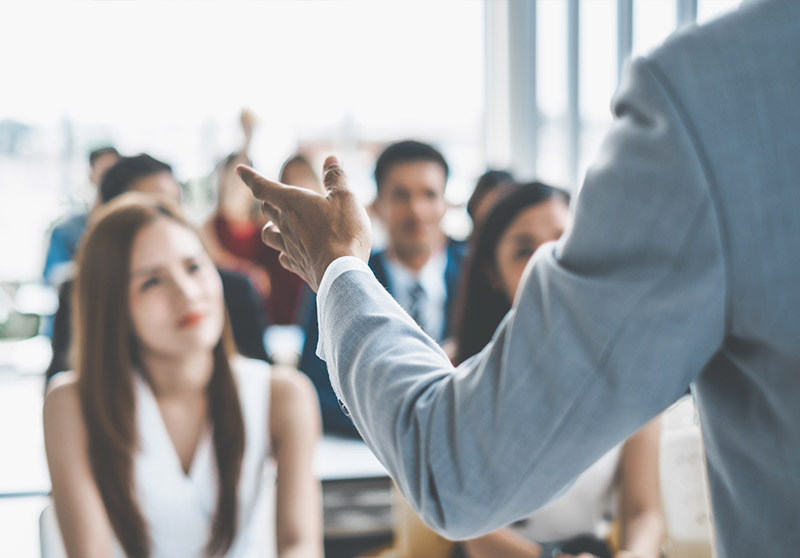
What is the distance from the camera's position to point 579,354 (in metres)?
0.55

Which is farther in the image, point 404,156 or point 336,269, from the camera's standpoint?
point 404,156

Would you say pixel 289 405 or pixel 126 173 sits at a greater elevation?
pixel 126 173

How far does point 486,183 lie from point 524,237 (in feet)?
5.95

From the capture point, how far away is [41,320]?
590 cm

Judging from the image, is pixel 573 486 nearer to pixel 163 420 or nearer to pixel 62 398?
pixel 163 420

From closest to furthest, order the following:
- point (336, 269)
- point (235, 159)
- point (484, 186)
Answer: point (336, 269) → point (484, 186) → point (235, 159)

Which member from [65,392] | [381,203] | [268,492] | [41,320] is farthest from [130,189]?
[41,320]

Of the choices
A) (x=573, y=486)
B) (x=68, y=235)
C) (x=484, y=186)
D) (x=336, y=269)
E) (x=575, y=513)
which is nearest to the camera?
(x=336, y=269)

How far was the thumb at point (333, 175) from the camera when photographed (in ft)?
2.60

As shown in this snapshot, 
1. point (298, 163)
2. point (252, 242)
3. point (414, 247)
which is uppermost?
point (298, 163)

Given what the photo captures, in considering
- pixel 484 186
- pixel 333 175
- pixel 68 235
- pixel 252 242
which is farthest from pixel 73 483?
pixel 68 235

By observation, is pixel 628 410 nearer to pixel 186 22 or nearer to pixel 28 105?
pixel 186 22

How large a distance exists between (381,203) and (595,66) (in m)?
1.57

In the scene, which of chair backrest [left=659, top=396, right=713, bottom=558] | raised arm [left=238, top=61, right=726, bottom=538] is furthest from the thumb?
chair backrest [left=659, top=396, right=713, bottom=558]
